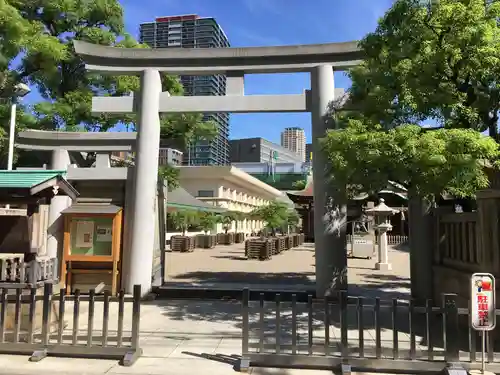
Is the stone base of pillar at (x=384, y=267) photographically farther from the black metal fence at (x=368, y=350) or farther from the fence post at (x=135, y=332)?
the fence post at (x=135, y=332)

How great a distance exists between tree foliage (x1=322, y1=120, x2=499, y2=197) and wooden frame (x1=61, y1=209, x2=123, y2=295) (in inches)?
222

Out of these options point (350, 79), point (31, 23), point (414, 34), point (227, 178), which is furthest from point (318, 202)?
point (227, 178)

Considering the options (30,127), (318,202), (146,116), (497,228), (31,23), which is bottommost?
(497,228)

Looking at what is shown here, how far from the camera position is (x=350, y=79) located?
913 centimetres

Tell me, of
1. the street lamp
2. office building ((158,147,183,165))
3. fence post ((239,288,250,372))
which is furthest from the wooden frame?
office building ((158,147,183,165))

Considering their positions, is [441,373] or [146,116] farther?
[146,116]

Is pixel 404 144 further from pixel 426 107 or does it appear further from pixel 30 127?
pixel 30 127

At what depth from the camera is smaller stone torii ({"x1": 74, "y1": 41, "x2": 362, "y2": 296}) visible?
9625 mm

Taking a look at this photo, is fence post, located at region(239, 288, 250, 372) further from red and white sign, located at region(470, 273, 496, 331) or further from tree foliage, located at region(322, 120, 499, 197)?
red and white sign, located at region(470, 273, 496, 331)

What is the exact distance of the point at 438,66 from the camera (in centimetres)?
674

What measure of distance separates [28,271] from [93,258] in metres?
3.19

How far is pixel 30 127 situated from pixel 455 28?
554 inches

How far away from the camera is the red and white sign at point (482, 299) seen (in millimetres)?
5125

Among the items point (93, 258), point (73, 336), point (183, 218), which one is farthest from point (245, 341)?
point (183, 218)
